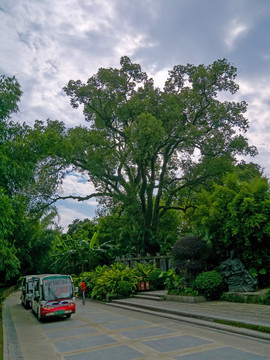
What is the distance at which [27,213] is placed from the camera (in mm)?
25891

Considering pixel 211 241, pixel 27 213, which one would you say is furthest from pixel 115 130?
pixel 211 241

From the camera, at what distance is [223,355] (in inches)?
280

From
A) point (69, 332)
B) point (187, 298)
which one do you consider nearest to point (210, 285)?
point (187, 298)

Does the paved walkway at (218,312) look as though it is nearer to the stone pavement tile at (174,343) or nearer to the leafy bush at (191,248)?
the stone pavement tile at (174,343)

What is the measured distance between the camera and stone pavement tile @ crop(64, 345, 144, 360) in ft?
24.4

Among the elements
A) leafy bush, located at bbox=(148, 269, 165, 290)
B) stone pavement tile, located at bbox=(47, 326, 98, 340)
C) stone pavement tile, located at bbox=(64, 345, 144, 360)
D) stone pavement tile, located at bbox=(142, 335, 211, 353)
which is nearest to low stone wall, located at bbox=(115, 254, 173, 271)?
leafy bush, located at bbox=(148, 269, 165, 290)

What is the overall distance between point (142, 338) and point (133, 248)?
21661 millimetres

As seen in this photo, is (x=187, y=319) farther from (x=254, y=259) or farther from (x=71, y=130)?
(x=71, y=130)

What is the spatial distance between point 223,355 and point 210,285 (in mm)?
8227

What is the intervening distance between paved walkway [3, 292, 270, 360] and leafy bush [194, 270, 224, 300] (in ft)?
6.12

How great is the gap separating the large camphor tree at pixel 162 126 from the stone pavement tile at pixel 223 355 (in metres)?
17.1

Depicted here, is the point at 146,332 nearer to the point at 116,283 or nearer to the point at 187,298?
the point at 187,298

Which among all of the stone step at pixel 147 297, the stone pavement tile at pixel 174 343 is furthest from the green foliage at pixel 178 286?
the stone pavement tile at pixel 174 343

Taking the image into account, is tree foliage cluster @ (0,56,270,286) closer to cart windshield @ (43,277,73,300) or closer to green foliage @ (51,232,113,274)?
green foliage @ (51,232,113,274)
